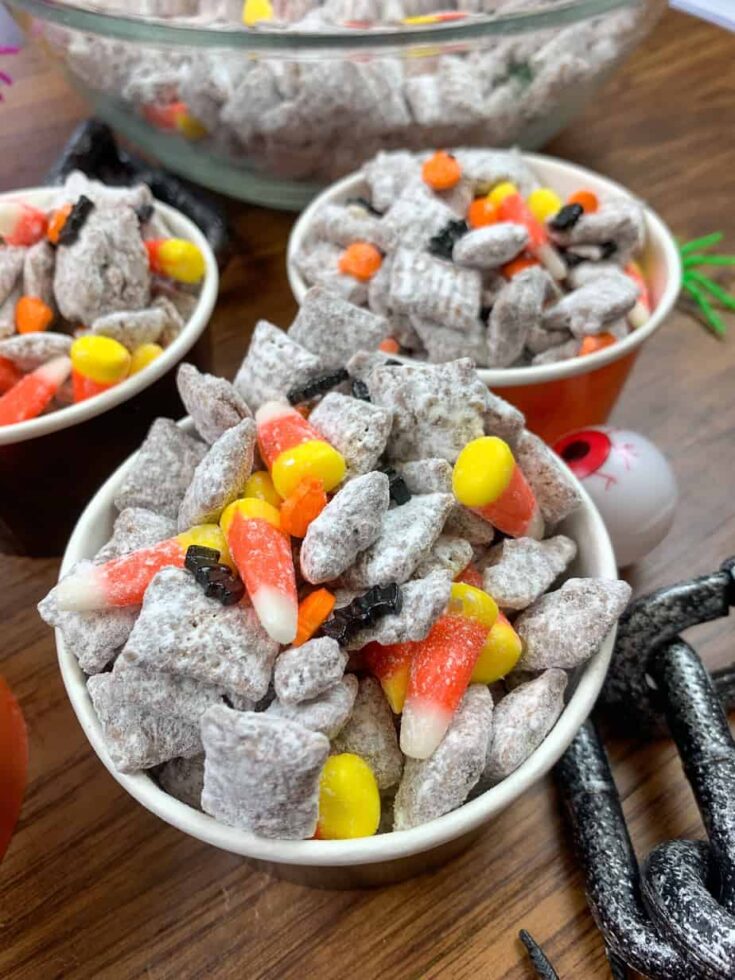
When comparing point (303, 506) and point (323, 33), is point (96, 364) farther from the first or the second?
point (323, 33)

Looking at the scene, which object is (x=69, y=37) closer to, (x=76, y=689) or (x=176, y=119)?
(x=176, y=119)

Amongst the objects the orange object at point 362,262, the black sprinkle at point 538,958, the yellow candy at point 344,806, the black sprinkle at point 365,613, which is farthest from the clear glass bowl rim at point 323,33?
the black sprinkle at point 538,958

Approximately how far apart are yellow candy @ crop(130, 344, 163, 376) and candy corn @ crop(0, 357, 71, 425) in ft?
0.19

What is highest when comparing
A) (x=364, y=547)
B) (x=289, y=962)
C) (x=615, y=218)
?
(x=615, y=218)

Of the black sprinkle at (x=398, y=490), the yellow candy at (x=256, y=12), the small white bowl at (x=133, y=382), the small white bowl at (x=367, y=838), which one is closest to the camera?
the small white bowl at (x=367, y=838)

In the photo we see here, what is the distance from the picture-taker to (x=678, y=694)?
2.21ft

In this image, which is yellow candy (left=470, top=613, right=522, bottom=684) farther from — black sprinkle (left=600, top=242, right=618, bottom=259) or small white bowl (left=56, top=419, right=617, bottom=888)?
black sprinkle (left=600, top=242, right=618, bottom=259)

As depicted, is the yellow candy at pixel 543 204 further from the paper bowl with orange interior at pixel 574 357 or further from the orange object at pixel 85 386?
the orange object at pixel 85 386

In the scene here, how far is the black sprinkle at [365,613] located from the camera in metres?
0.55

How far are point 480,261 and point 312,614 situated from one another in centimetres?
44

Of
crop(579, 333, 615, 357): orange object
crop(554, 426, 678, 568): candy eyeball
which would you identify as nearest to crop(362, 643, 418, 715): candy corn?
crop(554, 426, 678, 568): candy eyeball

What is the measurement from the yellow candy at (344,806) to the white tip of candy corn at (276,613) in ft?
0.28

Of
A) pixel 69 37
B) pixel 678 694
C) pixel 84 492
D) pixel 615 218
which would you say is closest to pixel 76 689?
pixel 84 492

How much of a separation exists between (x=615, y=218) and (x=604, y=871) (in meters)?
0.64
